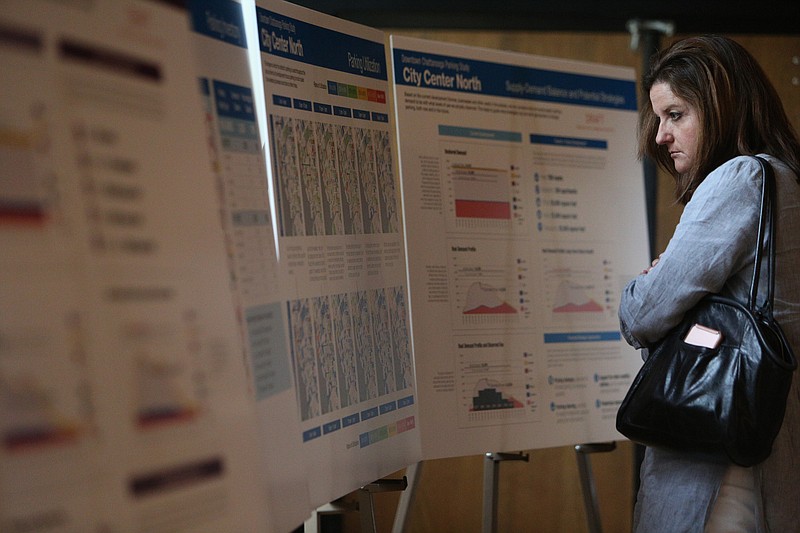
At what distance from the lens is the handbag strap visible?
1647mm

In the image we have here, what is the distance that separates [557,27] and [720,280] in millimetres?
2283

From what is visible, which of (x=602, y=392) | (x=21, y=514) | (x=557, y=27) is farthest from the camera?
(x=557, y=27)

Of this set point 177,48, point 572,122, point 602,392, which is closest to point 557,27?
point 572,122

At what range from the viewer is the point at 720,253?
1.66 meters

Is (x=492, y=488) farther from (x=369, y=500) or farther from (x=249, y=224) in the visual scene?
(x=249, y=224)

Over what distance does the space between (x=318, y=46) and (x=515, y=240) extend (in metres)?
0.91

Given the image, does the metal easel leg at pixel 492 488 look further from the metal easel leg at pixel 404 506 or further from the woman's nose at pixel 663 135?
the woman's nose at pixel 663 135

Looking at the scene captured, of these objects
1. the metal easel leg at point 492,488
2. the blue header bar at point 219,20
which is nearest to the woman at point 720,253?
the metal easel leg at point 492,488

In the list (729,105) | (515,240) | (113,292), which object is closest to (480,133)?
(515,240)

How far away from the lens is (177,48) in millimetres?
998

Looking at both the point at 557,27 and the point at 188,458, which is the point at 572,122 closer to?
the point at 557,27

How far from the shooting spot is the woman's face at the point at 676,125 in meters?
1.86

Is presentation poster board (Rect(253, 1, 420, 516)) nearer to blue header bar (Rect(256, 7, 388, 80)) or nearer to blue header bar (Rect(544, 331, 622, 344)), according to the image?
blue header bar (Rect(256, 7, 388, 80))

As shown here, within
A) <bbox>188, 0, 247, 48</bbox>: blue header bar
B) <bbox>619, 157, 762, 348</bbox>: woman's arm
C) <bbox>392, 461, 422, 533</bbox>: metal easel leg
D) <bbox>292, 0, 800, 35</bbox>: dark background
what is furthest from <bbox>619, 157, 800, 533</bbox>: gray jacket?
<bbox>292, 0, 800, 35</bbox>: dark background
